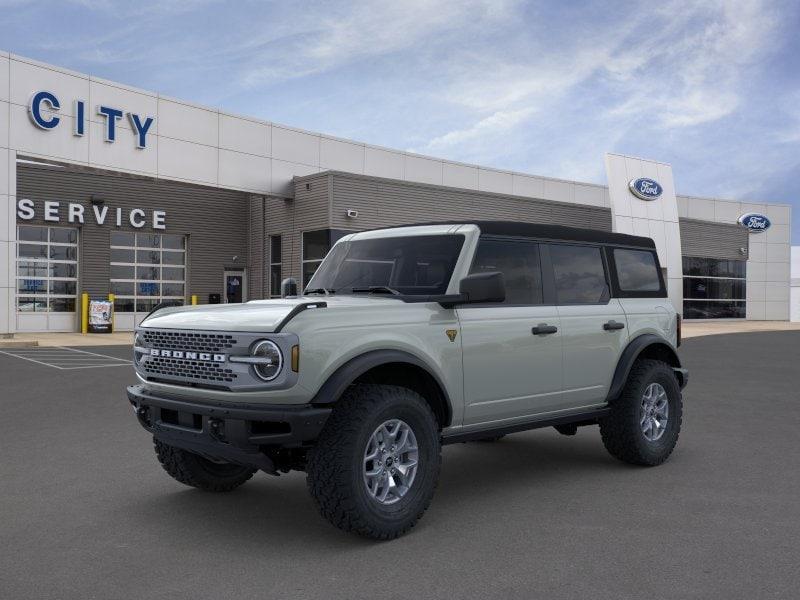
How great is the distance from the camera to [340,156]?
29422mm

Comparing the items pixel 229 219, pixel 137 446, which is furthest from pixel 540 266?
pixel 229 219

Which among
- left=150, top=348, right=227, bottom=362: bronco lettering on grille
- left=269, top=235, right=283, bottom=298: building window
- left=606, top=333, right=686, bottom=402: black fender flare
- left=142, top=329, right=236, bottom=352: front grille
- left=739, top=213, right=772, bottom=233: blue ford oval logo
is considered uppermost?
left=739, top=213, right=772, bottom=233: blue ford oval logo

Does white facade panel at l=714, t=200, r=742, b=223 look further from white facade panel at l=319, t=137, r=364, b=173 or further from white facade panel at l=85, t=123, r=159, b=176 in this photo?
white facade panel at l=85, t=123, r=159, b=176

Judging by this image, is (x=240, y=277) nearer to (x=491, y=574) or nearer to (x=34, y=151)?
(x=34, y=151)

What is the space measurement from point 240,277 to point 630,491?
2591 centimetres

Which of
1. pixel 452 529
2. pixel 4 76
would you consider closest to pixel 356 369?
pixel 452 529

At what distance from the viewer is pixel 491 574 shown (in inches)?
157

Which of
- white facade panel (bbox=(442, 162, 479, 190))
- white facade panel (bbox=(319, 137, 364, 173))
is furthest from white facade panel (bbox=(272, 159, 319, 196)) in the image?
white facade panel (bbox=(442, 162, 479, 190))

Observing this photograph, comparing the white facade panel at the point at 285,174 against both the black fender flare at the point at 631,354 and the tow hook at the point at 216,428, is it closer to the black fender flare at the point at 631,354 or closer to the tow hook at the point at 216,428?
the black fender flare at the point at 631,354

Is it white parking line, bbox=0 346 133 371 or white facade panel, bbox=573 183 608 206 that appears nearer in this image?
white parking line, bbox=0 346 133 371

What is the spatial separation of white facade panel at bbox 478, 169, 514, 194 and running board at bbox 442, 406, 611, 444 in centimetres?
2779

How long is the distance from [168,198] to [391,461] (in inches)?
1004

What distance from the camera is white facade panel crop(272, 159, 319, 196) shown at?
27.5 m

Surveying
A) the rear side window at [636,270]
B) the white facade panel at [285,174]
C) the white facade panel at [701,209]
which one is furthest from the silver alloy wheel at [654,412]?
the white facade panel at [701,209]
